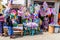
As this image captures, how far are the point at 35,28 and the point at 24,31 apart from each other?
0.40 m

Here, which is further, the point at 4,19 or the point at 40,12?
the point at 40,12

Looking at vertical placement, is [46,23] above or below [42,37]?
above

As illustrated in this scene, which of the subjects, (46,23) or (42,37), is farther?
(46,23)

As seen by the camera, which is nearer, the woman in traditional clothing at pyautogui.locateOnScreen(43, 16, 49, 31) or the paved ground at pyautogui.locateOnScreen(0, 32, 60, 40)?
the paved ground at pyautogui.locateOnScreen(0, 32, 60, 40)

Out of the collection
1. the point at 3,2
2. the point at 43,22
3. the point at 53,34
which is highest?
the point at 3,2

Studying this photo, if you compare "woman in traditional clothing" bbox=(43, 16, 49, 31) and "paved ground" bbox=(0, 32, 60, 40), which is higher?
"woman in traditional clothing" bbox=(43, 16, 49, 31)

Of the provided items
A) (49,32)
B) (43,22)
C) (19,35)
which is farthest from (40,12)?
(19,35)

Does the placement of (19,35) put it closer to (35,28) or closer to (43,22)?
(35,28)

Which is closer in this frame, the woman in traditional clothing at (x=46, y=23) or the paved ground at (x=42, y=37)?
the paved ground at (x=42, y=37)

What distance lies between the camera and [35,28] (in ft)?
17.6

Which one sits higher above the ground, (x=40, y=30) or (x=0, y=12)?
(x=0, y=12)

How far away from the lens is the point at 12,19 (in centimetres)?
532

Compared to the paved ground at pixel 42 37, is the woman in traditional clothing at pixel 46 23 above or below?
above

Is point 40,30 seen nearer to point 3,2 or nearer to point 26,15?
point 26,15
